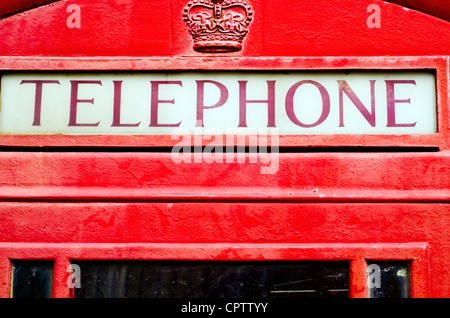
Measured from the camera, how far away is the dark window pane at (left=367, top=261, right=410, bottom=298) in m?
2.07

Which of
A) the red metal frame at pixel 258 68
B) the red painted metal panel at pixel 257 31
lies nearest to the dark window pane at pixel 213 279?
the red metal frame at pixel 258 68

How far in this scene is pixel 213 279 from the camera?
2.09 meters

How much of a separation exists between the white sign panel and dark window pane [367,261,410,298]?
0.53 metres

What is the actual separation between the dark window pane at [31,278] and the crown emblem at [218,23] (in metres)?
1.06

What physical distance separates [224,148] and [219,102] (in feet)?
0.64

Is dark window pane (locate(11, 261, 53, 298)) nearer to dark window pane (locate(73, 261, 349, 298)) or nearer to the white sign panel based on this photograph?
dark window pane (locate(73, 261, 349, 298))

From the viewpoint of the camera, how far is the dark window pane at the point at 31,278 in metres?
2.10

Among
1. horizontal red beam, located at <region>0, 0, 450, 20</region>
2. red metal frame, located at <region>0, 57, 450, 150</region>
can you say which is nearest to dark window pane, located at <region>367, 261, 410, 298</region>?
red metal frame, located at <region>0, 57, 450, 150</region>

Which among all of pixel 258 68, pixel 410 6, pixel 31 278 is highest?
pixel 410 6

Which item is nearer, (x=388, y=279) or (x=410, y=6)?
(x=388, y=279)

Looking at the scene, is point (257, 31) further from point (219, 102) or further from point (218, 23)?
point (219, 102)

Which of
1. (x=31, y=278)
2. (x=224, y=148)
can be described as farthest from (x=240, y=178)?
(x=31, y=278)

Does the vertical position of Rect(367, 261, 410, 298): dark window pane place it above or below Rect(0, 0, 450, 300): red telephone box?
below
